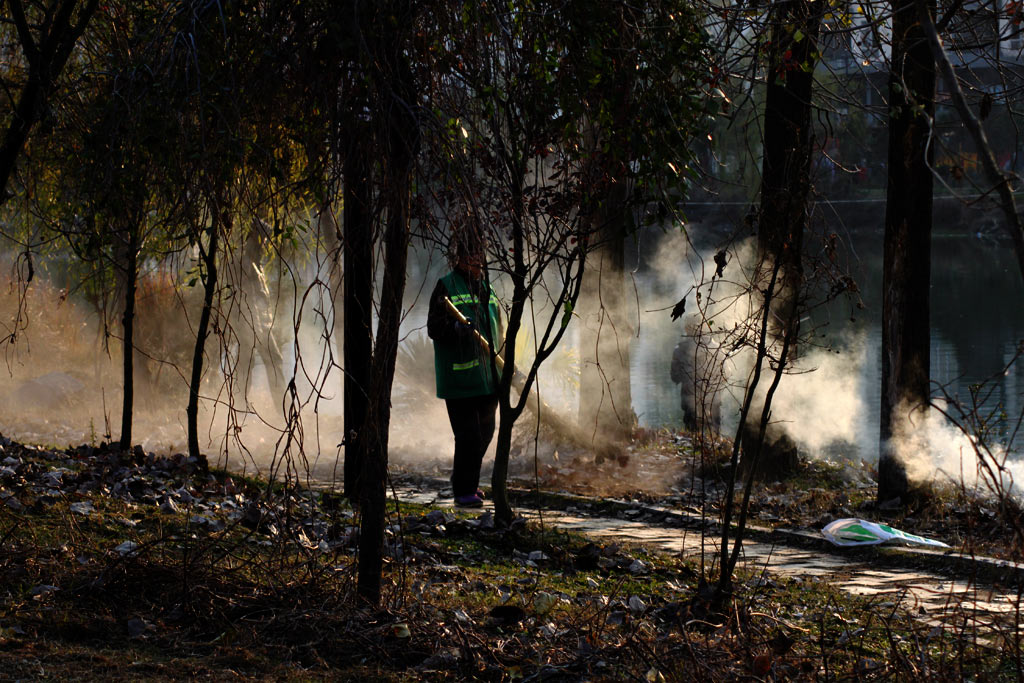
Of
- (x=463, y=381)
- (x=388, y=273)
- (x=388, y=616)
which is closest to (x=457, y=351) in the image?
(x=463, y=381)

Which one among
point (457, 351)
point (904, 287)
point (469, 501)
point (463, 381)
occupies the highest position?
point (904, 287)

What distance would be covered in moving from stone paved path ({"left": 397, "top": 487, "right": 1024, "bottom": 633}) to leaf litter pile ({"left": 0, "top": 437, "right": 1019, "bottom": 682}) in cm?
37

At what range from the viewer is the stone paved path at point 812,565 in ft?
20.4

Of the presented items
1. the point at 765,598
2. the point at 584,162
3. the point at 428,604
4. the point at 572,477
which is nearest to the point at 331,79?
the point at 584,162

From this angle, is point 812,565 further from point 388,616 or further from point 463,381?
point 388,616

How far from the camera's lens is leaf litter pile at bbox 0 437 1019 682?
4082 millimetres

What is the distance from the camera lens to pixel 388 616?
181 inches

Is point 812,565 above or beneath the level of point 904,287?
beneath

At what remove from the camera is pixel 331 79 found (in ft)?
13.6

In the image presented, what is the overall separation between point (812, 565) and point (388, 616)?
382 cm

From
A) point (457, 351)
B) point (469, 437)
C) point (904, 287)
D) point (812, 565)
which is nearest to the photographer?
point (812, 565)

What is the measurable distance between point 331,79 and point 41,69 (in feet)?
7.99

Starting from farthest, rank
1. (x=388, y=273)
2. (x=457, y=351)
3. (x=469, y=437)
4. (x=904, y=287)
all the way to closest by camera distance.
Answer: (x=904, y=287) → (x=469, y=437) → (x=457, y=351) → (x=388, y=273)

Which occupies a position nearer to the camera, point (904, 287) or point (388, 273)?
point (388, 273)
